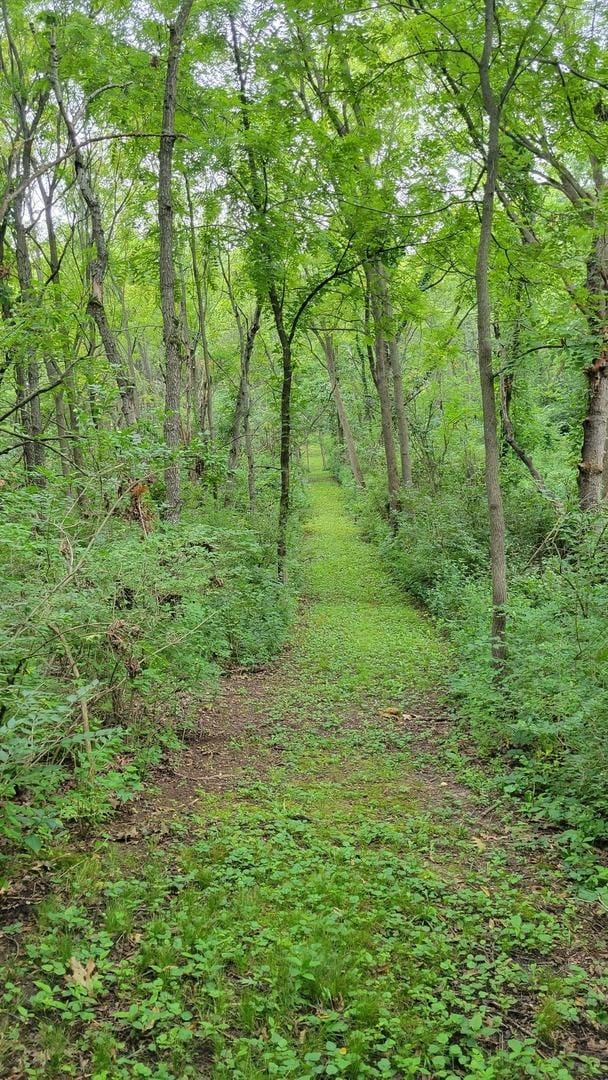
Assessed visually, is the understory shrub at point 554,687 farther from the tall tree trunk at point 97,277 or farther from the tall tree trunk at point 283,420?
the tall tree trunk at point 97,277

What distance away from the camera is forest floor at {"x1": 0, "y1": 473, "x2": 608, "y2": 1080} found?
280cm

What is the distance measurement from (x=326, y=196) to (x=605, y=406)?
17.1 feet

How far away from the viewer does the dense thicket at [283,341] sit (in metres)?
4.78

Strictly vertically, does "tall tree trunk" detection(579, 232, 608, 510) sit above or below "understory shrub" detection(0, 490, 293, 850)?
above

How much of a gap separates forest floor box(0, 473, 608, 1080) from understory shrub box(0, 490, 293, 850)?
0.41 metres

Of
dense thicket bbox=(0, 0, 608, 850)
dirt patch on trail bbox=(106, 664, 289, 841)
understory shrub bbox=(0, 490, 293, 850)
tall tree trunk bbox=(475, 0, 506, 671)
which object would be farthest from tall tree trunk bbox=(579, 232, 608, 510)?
understory shrub bbox=(0, 490, 293, 850)

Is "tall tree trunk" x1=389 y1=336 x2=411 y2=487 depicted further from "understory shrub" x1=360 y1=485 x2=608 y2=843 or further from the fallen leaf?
the fallen leaf

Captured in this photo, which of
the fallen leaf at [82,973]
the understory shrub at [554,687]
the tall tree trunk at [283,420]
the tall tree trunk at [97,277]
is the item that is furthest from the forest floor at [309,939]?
the tall tree trunk at [283,420]

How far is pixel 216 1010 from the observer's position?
118 inches

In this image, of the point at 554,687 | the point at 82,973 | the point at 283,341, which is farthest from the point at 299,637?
the point at 82,973

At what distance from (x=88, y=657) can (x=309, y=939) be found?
255 centimetres

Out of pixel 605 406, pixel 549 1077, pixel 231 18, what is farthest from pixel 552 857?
pixel 231 18

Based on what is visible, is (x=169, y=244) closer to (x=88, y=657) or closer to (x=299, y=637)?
(x=88, y=657)

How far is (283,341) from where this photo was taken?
36.3 ft
